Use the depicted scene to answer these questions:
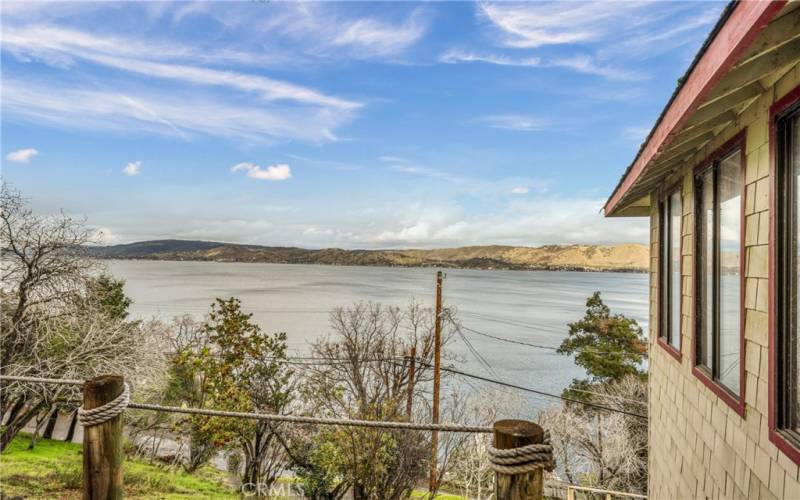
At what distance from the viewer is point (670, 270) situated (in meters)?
4.25

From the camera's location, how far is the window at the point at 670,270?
3883 mm

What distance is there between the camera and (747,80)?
1879 mm

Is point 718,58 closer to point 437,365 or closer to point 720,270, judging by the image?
point 720,270

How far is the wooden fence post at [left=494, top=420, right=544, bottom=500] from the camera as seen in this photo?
1603 mm

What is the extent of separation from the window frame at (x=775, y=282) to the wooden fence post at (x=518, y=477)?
1.01 meters

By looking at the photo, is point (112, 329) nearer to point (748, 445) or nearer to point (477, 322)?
point (748, 445)

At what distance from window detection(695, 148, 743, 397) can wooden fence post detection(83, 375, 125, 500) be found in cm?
294

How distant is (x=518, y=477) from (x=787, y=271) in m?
1.29

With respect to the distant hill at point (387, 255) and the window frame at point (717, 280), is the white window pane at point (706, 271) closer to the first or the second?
the window frame at point (717, 280)

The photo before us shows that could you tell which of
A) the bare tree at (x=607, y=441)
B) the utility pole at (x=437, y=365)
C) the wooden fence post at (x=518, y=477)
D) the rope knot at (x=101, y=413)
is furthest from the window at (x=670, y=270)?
the bare tree at (x=607, y=441)

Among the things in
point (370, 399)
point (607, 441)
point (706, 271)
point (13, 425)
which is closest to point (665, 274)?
point (706, 271)

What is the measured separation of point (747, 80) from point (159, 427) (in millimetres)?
17290

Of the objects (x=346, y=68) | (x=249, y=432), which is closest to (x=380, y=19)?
(x=346, y=68)

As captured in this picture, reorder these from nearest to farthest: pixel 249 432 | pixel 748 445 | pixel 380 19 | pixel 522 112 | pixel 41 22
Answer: pixel 748 445 → pixel 41 22 → pixel 249 432 → pixel 380 19 → pixel 522 112
